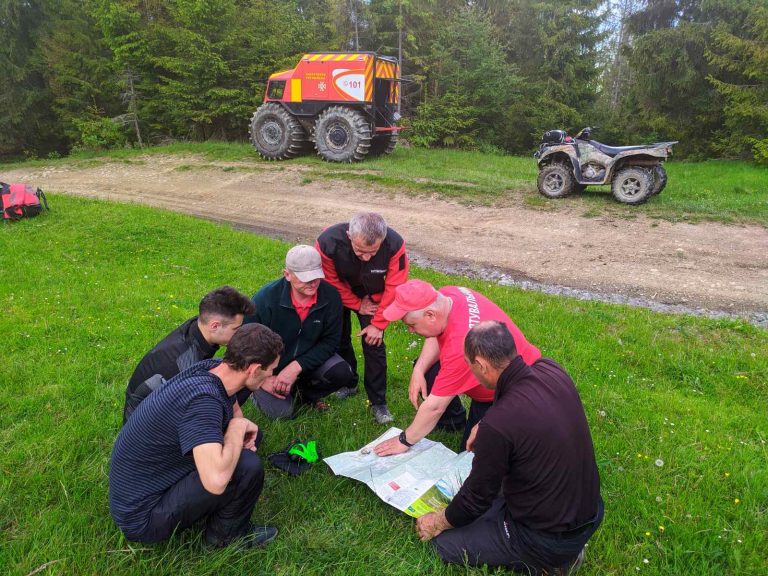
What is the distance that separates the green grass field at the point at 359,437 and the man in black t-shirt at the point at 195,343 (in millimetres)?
592

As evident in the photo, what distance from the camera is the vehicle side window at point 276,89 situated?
1461 centimetres

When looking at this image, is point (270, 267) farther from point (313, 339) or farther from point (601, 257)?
point (601, 257)

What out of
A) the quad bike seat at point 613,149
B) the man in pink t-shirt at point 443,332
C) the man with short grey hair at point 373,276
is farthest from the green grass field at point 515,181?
the man in pink t-shirt at point 443,332

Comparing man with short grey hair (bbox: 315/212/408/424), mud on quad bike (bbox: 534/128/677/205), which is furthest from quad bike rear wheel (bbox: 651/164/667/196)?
man with short grey hair (bbox: 315/212/408/424)

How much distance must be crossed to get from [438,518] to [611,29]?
918 inches

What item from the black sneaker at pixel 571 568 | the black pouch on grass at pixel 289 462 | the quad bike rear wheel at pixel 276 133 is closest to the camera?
the black sneaker at pixel 571 568

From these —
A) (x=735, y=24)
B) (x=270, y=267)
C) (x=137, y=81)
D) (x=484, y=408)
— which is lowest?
(x=270, y=267)

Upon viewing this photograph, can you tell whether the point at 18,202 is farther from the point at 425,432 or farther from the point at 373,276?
the point at 425,432

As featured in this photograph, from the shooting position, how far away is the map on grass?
9.39ft

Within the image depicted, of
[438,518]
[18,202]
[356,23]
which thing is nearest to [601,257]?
[438,518]

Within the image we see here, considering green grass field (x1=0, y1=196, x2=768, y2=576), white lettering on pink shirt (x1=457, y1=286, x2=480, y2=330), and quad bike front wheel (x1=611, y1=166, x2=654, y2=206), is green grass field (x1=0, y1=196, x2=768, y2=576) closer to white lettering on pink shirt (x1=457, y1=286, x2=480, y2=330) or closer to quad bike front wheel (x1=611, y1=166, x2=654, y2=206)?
white lettering on pink shirt (x1=457, y1=286, x2=480, y2=330)

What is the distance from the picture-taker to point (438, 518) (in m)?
2.61

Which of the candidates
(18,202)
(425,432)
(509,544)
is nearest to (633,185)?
(425,432)

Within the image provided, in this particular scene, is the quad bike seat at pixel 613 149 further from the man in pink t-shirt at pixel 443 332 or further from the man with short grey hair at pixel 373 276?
the man in pink t-shirt at pixel 443 332
